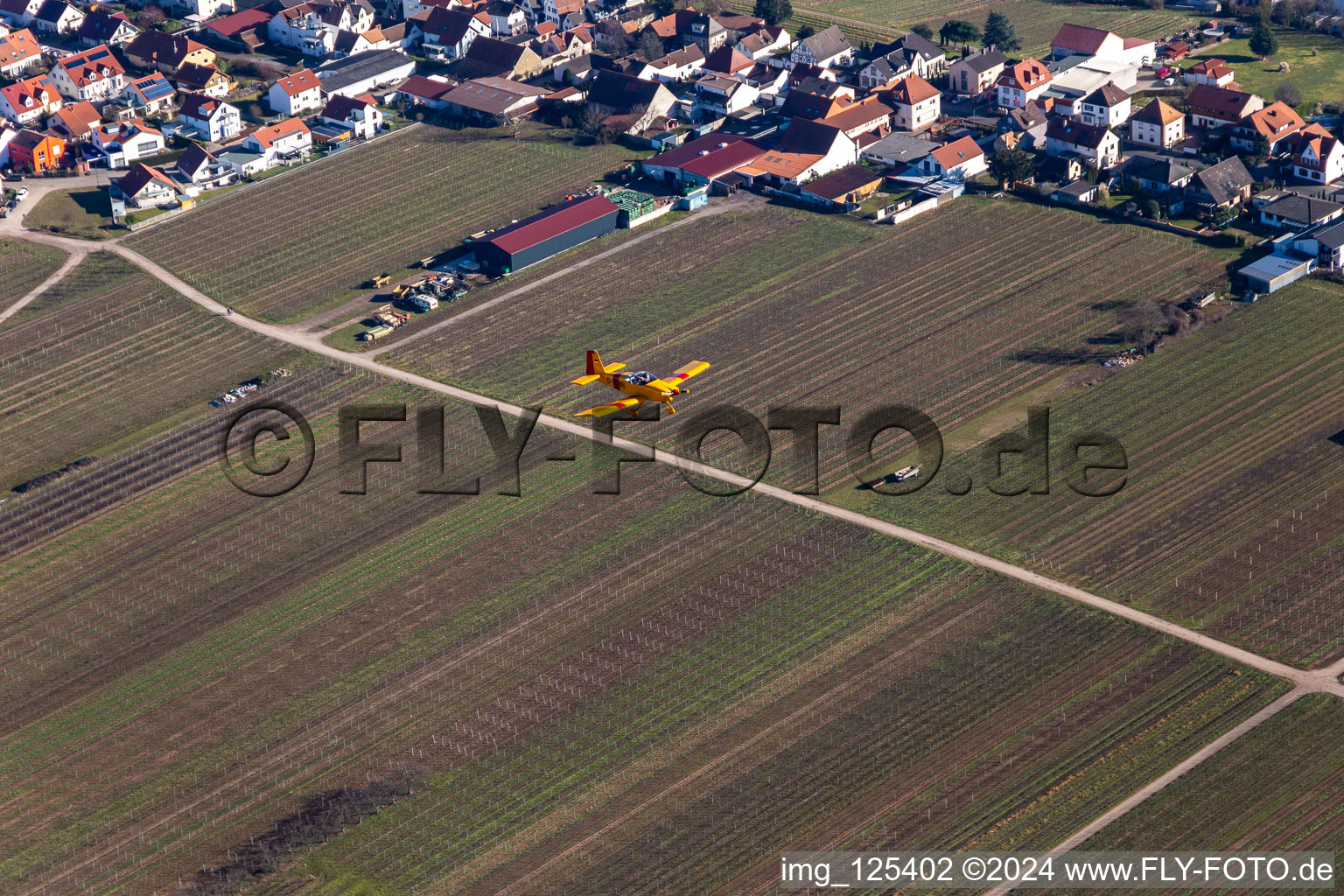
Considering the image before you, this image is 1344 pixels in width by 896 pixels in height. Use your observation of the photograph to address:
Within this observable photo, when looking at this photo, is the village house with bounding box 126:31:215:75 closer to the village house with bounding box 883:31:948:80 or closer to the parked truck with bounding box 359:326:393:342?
the parked truck with bounding box 359:326:393:342

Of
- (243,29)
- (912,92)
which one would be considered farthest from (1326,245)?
(243,29)

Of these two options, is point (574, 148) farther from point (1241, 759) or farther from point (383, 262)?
point (1241, 759)

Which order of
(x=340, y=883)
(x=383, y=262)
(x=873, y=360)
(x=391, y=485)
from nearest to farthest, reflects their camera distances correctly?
(x=340, y=883)
(x=391, y=485)
(x=873, y=360)
(x=383, y=262)

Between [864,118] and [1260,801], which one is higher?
[864,118]

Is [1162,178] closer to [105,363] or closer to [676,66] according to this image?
[676,66]

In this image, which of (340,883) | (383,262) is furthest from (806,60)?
(340,883)

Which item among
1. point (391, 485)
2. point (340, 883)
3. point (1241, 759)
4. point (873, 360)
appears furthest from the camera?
point (873, 360)

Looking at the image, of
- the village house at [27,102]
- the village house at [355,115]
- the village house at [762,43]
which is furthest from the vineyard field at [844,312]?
the village house at [27,102]

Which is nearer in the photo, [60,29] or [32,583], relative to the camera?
[32,583]
